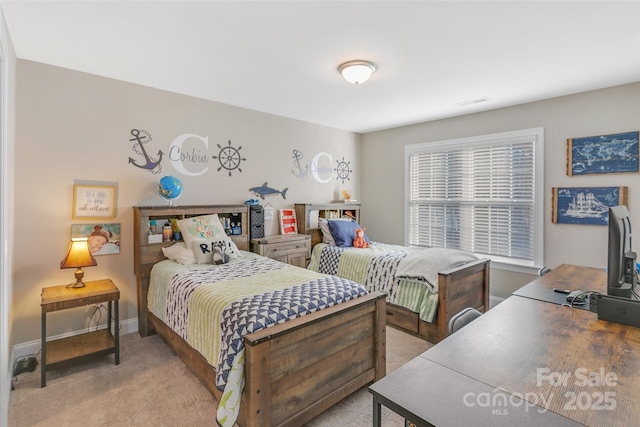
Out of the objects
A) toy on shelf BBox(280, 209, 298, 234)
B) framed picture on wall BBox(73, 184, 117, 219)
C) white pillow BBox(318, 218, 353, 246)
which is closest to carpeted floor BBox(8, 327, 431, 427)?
framed picture on wall BBox(73, 184, 117, 219)

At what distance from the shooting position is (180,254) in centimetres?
292

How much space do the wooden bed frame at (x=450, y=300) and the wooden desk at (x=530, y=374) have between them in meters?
1.30

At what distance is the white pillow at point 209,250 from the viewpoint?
288 centimetres

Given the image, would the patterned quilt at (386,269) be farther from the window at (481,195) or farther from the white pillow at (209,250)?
the white pillow at (209,250)

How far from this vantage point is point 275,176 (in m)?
4.19

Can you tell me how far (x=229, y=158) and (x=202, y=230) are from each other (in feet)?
3.46

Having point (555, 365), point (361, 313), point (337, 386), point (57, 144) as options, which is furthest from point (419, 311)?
point (57, 144)

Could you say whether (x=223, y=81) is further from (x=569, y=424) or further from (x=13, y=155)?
(x=569, y=424)

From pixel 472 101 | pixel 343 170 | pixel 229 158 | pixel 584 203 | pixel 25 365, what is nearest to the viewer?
pixel 25 365

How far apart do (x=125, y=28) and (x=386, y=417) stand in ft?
9.96

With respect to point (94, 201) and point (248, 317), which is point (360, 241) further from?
point (94, 201)

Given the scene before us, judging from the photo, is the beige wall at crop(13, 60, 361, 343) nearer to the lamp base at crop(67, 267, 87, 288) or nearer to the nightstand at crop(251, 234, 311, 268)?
the lamp base at crop(67, 267, 87, 288)

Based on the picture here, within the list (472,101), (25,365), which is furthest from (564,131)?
(25,365)

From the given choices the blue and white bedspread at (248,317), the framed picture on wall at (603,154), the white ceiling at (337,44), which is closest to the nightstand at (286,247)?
the blue and white bedspread at (248,317)
